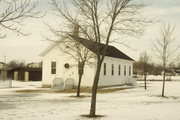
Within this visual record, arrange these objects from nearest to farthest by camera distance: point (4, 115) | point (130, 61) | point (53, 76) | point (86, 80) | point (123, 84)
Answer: point (4, 115) < point (86, 80) < point (53, 76) < point (123, 84) < point (130, 61)

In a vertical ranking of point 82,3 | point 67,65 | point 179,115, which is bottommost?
point 179,115

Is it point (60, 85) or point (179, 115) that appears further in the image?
point (60, 85)

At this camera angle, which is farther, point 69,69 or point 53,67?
point 53,67

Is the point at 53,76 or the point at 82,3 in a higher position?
the point at 82,3

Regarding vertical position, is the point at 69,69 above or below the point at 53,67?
below

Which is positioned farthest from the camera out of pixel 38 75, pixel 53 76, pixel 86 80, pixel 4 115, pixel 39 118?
pixel 38 75

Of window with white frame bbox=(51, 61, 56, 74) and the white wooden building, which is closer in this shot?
the white wooden building

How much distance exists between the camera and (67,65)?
118 feet

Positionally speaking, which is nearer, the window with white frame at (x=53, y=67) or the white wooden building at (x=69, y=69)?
the white wooden building at (x=69, y=69)

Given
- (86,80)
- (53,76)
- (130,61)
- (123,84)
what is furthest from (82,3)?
(130,61)

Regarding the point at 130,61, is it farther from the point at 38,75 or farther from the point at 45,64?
the point at 38,75

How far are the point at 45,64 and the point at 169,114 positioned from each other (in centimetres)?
2485

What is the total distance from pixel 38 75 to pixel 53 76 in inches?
1001

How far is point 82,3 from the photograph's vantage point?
1452cm
